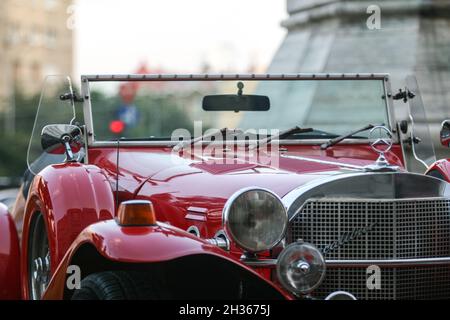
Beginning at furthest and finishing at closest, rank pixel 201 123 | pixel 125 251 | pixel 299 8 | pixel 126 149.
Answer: pixel 299 8
pixel 201 123
pixel 126 149
pixel 125 251

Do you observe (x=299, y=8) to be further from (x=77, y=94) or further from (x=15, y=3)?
(x=15, y=3)

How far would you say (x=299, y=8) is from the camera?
12.2 m

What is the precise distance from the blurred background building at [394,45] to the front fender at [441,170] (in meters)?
5.53

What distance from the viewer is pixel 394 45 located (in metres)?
11.2

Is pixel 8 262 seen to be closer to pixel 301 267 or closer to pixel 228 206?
pixel 228 206

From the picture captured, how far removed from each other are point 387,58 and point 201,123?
5.54m

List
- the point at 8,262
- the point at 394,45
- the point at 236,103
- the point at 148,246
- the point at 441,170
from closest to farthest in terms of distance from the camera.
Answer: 1. the point at 148,246
2. the point at 441,170
3. the point at 8,262
4. the point at 236,103
5. the point at 394,45

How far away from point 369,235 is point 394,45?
7237 millimetres

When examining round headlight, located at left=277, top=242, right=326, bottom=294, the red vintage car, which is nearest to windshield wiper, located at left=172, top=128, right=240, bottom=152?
the red vintage car

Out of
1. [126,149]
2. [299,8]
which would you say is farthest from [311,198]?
[299,8]

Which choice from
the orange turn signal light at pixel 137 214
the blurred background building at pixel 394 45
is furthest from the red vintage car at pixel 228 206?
the blurred background building at pixel 394 45

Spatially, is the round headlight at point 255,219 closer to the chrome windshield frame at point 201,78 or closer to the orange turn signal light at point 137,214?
the orange turn signal light at point 137,214

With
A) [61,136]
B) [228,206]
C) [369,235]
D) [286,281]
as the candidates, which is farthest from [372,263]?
[61,136]

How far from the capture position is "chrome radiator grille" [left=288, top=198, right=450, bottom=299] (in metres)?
4.26
